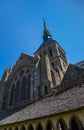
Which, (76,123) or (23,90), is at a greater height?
(23,90)

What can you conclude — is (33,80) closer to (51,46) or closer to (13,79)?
(13,79)

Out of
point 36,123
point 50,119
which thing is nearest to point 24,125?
point 36,123

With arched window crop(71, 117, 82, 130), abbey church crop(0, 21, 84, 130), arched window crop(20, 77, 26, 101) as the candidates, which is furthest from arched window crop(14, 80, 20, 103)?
arched window crop(71, 117, 82, 130)

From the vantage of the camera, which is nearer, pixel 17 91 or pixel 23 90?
pixel 23 90

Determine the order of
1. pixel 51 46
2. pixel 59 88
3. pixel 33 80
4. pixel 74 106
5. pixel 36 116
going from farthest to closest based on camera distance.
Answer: pixel 51 46, pixel 33 80, pixel 59 88, pixel 36 116, pixel 74 106

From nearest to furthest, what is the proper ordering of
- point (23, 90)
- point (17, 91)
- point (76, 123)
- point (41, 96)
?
1. point (76, 123)
2. point (41, 96)
3. point (23, 90)
4. point (17, 91)

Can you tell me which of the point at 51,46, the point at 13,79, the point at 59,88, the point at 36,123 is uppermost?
the point at 51,46

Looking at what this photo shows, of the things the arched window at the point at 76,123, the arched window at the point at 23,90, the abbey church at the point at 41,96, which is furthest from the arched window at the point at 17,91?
the arched window at the point at 76,123

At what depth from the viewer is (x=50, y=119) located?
31.9ft

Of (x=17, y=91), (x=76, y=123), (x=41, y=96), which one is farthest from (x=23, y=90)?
(x=76, y=123)

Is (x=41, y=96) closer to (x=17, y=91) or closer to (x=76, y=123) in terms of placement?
(x=17, y=91)

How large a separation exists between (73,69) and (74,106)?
8584mm

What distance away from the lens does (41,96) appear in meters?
17.4

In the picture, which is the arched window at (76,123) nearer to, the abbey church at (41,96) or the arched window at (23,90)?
the abbey church at (41,96)
